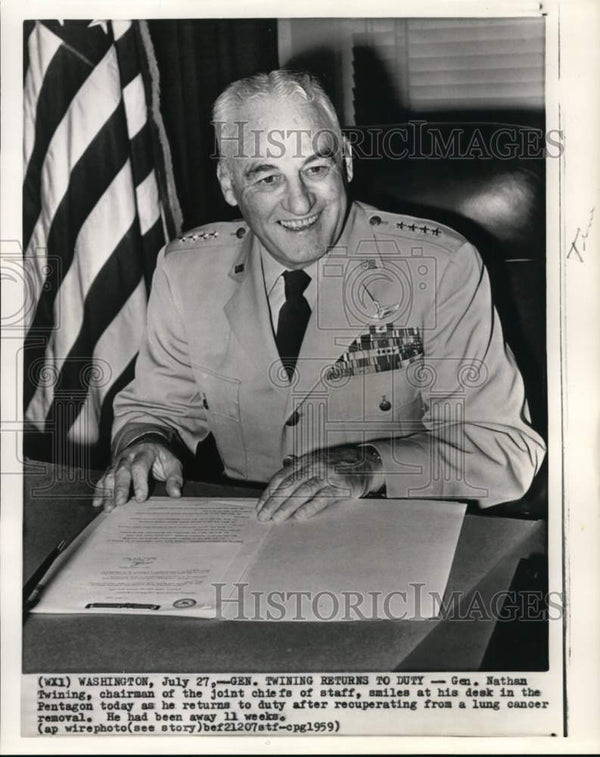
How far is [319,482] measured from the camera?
1.38 meters

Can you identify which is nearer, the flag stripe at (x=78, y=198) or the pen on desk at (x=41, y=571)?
the pen on desk at (x=41, y=571)

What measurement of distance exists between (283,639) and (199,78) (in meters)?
0.87

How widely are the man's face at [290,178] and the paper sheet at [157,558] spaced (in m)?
0.44

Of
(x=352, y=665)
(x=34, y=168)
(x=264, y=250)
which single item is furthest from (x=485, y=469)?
(x=34, y=168)

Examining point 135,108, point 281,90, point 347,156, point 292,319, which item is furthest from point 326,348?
point 135,108

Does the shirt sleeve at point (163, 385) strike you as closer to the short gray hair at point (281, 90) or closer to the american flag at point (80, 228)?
the american flag at point (80, 228)

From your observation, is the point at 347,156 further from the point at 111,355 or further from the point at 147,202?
the point at 111,355

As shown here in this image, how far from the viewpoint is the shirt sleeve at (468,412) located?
A: 1.41 meters

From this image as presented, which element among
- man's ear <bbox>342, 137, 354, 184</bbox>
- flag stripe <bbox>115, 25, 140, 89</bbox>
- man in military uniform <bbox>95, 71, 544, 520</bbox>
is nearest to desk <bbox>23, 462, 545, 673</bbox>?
man in military uniform <bbox>95, 71, 544, 520</bbox>

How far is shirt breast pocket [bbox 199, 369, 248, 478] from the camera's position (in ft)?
4.90

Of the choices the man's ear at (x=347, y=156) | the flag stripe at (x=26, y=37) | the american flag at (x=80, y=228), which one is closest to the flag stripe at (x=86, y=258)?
the american flag at (x=80, y=228)

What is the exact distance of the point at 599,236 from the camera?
144 centimetres

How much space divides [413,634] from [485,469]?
0.30 metres

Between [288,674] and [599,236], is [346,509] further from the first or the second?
[599,236]
